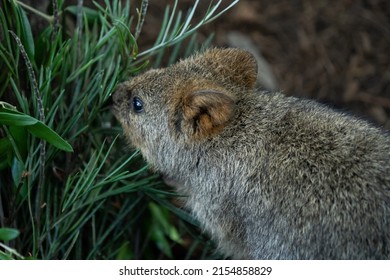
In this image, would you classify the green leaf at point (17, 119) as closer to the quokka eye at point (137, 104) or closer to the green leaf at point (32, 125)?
the green leaf at point (32, 125)

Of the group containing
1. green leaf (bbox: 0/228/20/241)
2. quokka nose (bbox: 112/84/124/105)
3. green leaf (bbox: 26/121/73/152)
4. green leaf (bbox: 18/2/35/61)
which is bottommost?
green leaf (bbox: 0/228/20/241)

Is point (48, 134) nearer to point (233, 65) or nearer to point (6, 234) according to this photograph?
point (6, 234)

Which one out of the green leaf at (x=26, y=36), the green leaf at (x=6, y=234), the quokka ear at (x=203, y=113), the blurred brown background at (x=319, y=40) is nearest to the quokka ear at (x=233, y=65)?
the quokka ear at (x=203, y=113)

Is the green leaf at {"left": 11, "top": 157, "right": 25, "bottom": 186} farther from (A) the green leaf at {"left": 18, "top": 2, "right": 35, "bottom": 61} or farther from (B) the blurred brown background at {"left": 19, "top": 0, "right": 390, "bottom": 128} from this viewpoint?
(B) the blurred brown background at {"left": 19, "top": 0, "right": 390, "bottom": 128}

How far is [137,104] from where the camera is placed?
408 cm

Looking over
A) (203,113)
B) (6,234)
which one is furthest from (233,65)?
(6,234)

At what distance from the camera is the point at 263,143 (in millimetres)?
3783

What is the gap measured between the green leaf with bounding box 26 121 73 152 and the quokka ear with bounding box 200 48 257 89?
1.04 meters

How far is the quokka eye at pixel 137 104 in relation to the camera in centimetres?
407

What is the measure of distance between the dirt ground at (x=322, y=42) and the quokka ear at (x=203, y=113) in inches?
100

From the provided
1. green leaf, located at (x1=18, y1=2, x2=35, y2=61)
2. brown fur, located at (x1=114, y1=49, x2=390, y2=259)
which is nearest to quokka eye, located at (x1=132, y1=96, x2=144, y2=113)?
brown fur, located at (x1=114, y1=49, x2=390, y2=259)

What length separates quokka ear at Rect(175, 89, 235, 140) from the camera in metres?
3.72

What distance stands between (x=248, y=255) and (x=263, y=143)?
2.05ft

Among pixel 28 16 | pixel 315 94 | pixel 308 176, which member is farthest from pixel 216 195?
pixel 315 94
